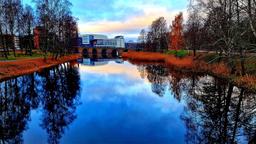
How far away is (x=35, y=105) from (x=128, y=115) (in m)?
7.71

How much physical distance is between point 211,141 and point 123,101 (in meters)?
11.2

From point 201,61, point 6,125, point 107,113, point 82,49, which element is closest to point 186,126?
point 107,113

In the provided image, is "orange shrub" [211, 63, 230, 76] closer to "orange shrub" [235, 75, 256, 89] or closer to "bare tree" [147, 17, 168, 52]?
"orange shrub" [235, 75, 256, 89]

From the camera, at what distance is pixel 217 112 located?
1905 cm

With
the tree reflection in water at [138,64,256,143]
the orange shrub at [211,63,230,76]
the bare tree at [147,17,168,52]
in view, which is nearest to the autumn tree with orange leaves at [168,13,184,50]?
the bare tree at [147,17,168,52]

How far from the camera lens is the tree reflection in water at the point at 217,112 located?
47.6ft

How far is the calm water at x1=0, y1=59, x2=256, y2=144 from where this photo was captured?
1462 cm

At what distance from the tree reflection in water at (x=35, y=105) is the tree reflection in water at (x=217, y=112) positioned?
7.29 metres

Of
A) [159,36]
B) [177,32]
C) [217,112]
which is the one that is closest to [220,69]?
[217,112]

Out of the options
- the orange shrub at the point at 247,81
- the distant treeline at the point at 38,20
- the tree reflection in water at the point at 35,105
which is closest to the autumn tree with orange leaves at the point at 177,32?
the distant treeline at the point at 38,20

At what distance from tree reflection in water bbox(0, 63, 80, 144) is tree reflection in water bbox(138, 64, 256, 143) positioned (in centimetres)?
729

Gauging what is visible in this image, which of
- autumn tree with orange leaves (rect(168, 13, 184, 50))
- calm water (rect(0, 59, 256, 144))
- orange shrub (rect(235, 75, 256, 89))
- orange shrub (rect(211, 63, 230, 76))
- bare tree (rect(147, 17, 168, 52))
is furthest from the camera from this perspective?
bare tree (rect(147, 17, 168, 52))

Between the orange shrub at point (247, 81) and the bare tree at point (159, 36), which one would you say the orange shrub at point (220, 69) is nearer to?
the orange shrub at point (247, 81)

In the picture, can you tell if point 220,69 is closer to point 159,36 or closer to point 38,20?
point 38,20
